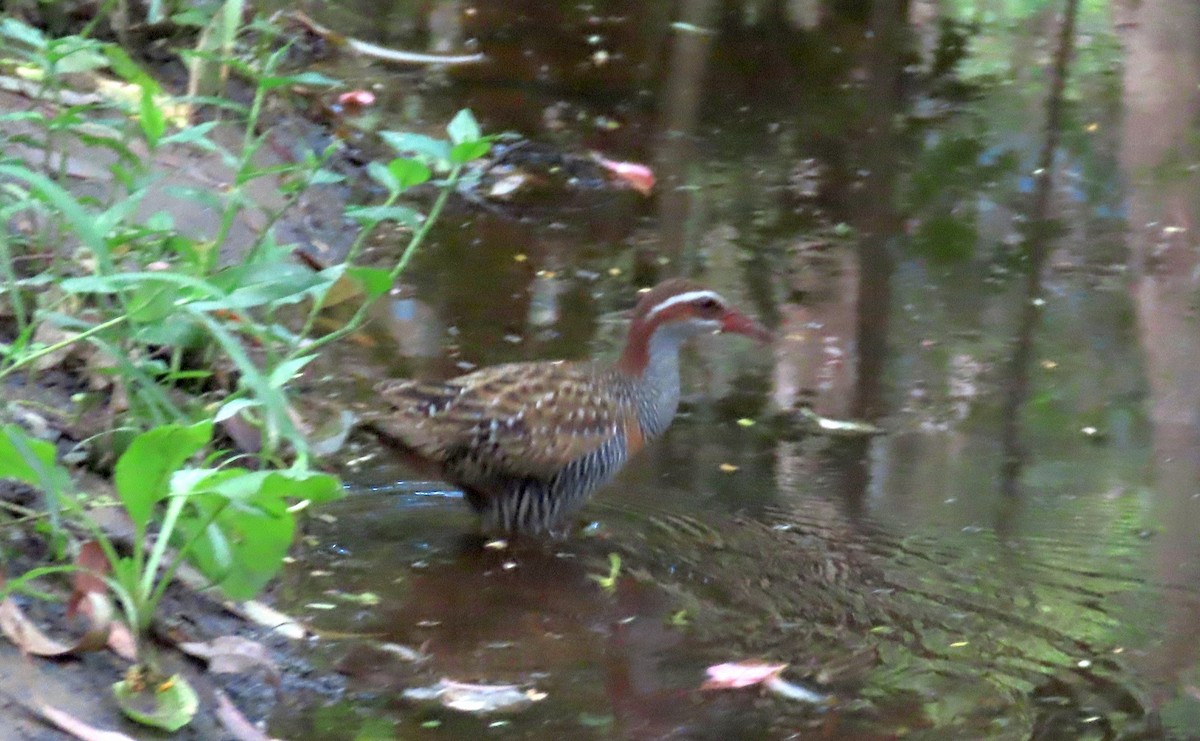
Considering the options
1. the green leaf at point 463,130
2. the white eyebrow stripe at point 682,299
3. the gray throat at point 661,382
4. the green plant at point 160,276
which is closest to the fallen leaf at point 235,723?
the green plant at point 160,276

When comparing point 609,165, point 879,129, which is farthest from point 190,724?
point 879,129

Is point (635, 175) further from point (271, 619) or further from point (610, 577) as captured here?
point (271, 619)

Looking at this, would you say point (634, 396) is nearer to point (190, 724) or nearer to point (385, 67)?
point (190, 724)

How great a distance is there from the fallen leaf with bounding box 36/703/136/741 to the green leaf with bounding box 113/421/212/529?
385 mm

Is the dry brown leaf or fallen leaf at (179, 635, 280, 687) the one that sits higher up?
the dry brown leaf

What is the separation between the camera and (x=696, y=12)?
32.6 ft

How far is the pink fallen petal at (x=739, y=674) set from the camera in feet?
12.4

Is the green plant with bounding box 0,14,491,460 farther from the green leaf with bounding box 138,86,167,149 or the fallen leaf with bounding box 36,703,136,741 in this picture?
the fallen leaf with bounding box 36,703,136,741

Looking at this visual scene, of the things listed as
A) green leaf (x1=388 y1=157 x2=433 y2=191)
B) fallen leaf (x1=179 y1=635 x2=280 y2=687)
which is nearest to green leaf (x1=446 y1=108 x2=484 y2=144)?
green leaf (x1=388 y1=157 x2=433 y2=191)

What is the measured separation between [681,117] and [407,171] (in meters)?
4.69

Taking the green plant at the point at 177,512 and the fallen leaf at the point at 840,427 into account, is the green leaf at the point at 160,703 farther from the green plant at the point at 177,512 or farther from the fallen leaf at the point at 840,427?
the fallen leaf at the point at 840,427

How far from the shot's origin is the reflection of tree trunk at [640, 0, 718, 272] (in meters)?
7.14

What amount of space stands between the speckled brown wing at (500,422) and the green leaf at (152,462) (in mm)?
1488

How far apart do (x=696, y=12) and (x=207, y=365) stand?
19.8 feet
